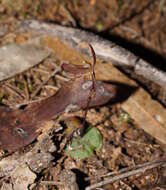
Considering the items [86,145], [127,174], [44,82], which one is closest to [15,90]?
[44,82]

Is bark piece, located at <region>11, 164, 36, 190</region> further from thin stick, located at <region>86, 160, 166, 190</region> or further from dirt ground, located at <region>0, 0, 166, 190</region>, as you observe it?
thin stick, located at <region>86, 160, 166, 190</region>

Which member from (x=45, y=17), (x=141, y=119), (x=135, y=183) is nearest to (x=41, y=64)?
(x=45, y=17)

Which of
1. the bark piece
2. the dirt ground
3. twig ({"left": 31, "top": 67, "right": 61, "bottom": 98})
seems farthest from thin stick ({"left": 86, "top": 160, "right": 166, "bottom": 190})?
twig ({"left": 31, "top": 67, "right": 61, "bottom": 98})

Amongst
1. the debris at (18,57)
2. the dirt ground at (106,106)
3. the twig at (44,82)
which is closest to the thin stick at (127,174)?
the dirt ground at (106,106)

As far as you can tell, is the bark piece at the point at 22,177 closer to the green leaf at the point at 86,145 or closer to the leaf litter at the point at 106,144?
the leaf litter at the point at 106,144

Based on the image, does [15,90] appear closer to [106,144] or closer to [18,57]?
[18,57]

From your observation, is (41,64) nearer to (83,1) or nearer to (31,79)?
(31,79)
